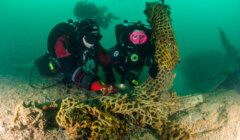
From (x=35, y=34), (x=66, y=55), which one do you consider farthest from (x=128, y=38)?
(x=35, y=34)

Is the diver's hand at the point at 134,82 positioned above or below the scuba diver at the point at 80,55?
below

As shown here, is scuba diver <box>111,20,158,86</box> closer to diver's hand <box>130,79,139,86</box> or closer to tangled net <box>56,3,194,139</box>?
diver's hand <box>130,79,139,86</box>

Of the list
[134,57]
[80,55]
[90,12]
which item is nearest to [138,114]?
[134,57]

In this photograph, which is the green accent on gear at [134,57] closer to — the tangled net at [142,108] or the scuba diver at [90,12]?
the tangled net at [142,108]

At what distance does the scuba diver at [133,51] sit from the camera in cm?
536

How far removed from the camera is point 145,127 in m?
4.01

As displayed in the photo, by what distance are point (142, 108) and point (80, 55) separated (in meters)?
2.19

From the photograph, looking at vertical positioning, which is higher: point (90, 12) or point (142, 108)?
point (90, 12)

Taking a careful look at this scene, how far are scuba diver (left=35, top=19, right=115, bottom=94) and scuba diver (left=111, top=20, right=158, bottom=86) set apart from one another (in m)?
→ 0.44

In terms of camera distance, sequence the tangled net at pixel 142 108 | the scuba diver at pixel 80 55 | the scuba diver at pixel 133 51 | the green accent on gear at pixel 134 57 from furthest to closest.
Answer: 1. the green accent on gear at pixel 134 57
2. the scuba diver at pixel 133 51
3. the scuba diver at pixel 80 55
4. the tangled net at pixel 142 108

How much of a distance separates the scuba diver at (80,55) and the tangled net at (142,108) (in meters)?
0.95

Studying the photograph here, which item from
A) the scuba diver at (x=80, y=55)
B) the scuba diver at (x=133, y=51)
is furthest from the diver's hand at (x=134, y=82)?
the scuba diver at (x=80, y=55)

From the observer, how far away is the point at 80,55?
559 cm

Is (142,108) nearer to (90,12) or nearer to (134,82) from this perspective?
(134,82)
